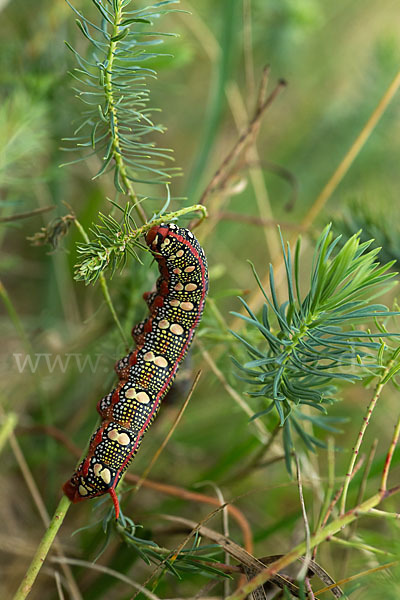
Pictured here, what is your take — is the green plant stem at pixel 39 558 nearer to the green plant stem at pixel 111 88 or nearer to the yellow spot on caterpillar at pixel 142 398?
the yellow spot on caterpillar at pixel 142 398

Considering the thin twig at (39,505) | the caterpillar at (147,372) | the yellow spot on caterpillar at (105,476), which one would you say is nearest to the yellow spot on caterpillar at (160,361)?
the caterpillar at (147,372)

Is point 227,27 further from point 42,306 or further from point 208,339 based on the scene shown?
point 42,306

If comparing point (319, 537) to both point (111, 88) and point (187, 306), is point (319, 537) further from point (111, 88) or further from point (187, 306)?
point (111, 88)

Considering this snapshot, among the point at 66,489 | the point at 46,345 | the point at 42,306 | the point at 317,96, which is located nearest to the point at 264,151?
the point at 317,96

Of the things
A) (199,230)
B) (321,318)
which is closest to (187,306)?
(321,318)

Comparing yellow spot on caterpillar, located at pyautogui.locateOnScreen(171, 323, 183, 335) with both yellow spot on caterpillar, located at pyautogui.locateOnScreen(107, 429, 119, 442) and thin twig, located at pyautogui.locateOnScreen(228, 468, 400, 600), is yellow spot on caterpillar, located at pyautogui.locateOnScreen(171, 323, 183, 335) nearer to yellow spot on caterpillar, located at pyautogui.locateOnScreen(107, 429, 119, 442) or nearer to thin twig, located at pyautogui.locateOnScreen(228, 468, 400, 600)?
yellow spot on caterpillar, located at pyautogui.locateOnScreen(107, 429, 119, 442)

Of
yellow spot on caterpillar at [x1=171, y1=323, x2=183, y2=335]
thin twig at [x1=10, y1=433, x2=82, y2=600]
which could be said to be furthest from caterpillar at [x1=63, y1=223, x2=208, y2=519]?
thin twig at [x1=10, y1=433, x2=82, y2=600]
